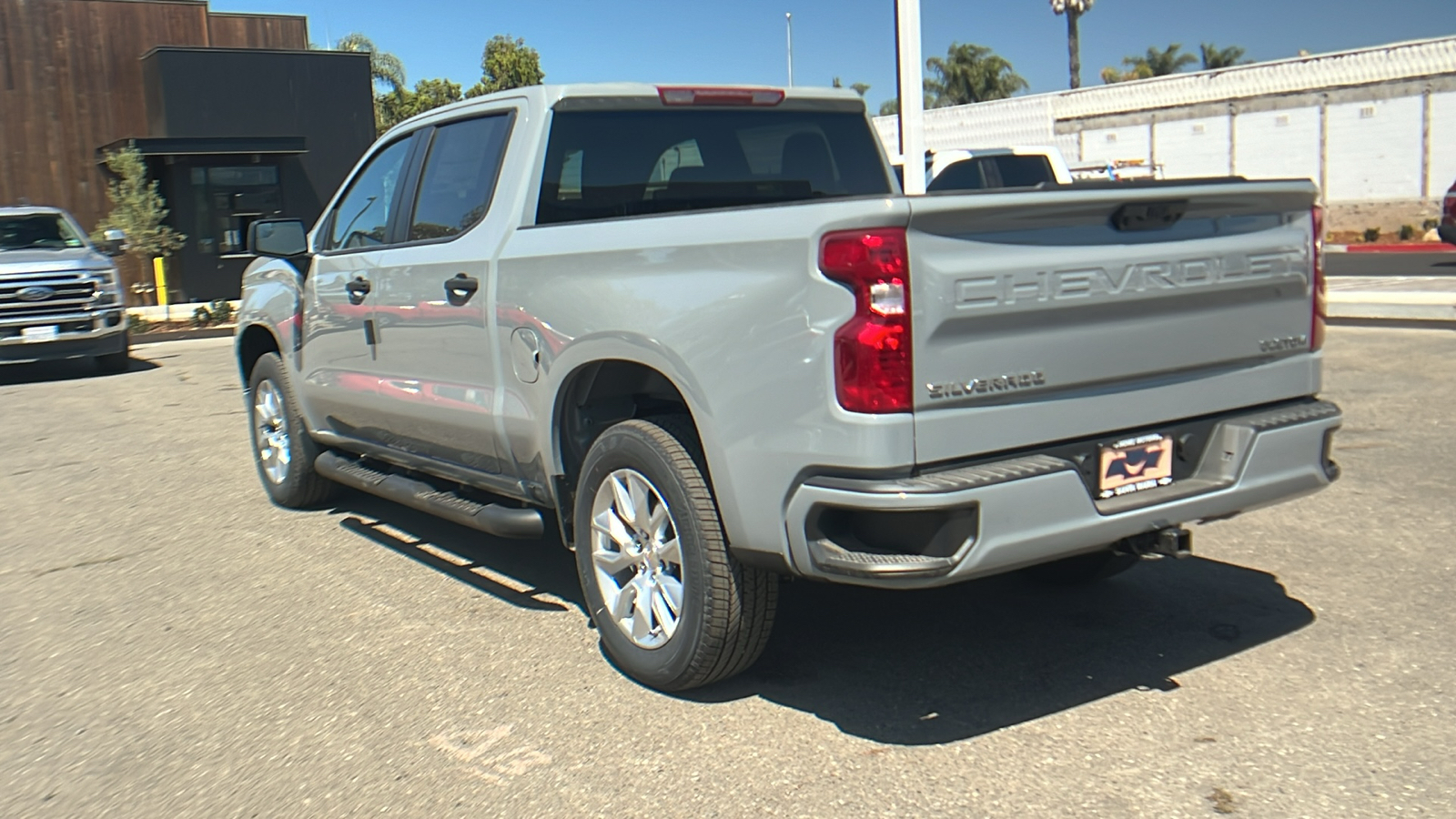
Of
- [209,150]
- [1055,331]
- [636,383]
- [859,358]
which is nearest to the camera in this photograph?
[859,358]

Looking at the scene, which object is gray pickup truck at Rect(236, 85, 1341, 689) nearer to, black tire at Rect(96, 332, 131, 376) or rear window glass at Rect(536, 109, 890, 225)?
rear window glass at Rect(536, 109, 890, 225)

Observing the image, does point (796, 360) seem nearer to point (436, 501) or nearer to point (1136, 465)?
point (1136, 465)

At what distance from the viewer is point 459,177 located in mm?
5289

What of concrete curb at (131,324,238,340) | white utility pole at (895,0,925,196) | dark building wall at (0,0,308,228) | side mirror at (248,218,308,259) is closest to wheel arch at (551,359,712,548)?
side mirror at (248,218,308,259)

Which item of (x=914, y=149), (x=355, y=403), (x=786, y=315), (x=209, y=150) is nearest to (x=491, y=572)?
(x=355, y=403)

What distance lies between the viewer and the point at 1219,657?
4223 mm

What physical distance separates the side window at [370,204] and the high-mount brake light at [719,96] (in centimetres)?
131

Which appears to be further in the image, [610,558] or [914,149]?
[914,149]

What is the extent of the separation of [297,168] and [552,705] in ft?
85.1

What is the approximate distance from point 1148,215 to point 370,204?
3.70 meters

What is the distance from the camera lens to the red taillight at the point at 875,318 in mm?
3320

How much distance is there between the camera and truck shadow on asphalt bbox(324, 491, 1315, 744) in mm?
3955

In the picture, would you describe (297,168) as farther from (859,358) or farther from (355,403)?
(859,358)

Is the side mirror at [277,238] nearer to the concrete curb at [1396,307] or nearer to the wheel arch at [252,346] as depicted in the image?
the wheel arch at [252,346]
